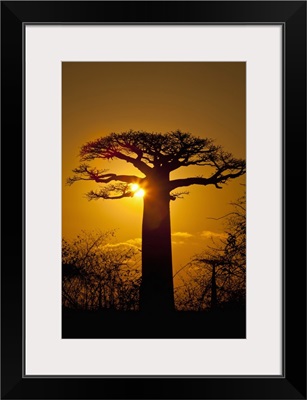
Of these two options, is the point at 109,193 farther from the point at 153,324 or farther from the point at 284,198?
the point at 284,198

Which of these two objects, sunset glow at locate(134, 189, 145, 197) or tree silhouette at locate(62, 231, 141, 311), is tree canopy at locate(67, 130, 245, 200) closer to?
sunset glow at locate(134, 189, 145, 197)

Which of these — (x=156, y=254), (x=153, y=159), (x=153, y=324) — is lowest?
(x=153, y=324)

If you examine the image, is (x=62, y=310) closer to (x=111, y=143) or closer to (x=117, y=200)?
(x=117, y=200)

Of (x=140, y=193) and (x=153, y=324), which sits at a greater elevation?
(x=140, y=193)

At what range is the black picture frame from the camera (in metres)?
2.73

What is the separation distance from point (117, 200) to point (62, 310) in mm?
488

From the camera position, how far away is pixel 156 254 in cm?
291

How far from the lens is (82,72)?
2873 millimetres

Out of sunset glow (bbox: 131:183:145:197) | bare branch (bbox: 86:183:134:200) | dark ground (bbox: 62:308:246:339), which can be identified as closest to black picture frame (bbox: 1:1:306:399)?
dark ground (bbox: 62:308:246:339)

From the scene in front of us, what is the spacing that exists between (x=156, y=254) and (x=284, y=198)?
1.86 ft

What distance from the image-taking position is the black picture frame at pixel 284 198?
273 cm

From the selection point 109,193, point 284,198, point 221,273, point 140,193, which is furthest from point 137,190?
point 284,198

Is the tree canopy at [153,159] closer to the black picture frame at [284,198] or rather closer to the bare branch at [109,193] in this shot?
the bare branch at [109,193]

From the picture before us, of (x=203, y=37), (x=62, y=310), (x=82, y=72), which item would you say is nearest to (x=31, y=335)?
(x=62, y=310)
